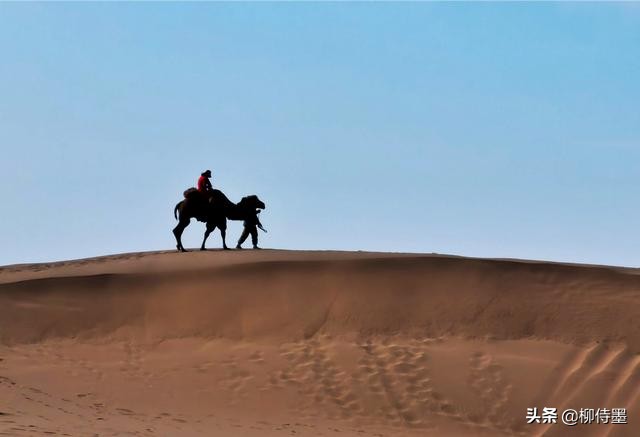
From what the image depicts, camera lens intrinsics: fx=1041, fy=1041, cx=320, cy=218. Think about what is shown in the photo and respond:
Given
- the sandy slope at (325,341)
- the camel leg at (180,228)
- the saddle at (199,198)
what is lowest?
the sandy slope at (325,341)

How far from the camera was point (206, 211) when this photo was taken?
22.0 m

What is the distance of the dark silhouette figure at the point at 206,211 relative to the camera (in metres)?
21.8

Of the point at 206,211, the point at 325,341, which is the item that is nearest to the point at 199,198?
the point at 206,211

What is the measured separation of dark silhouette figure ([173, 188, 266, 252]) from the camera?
21828 mm

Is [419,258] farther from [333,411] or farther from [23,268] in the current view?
[23,268]

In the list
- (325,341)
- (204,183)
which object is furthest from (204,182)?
(325,341)

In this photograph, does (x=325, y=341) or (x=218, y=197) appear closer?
Answer: (x=325, y=341)

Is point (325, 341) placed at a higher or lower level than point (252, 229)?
lower

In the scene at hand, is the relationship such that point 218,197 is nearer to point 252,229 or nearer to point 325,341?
point 252,229

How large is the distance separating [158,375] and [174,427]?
13.9ft

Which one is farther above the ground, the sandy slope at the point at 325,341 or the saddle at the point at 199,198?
the saddle at the point at 199,198

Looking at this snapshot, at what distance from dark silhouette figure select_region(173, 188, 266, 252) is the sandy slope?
67 centimetres

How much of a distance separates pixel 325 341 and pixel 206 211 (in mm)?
4815

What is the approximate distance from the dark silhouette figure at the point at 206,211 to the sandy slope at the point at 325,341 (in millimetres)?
674
